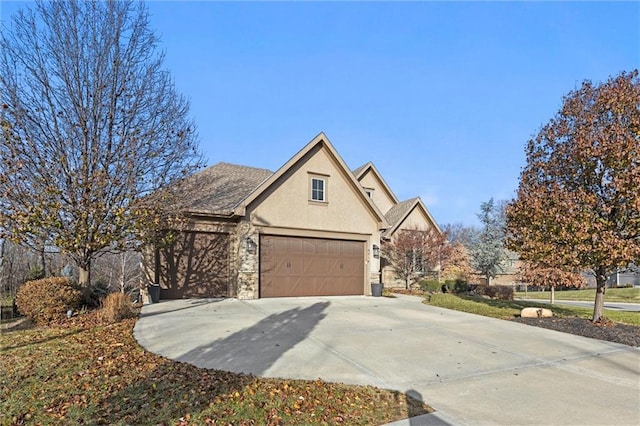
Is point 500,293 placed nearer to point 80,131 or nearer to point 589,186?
point 589,186

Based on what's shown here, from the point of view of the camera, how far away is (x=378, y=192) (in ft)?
82.1

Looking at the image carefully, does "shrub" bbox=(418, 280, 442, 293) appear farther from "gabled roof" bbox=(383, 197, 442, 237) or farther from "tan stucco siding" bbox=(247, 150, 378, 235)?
"tan stucco siding" bbox=(247, 150, 378, 235)

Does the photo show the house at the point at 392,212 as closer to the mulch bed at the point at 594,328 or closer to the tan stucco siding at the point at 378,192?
the tan stucco siding at the point at 378,192

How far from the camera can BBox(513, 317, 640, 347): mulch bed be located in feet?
27.9

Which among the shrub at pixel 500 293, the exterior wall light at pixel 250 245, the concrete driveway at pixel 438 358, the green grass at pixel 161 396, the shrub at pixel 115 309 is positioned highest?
Result: the exterior wall light at pixel 250 245

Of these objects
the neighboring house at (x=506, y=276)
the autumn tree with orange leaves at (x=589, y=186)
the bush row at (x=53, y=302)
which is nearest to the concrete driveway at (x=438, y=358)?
the bush row at (x=53, y=302)

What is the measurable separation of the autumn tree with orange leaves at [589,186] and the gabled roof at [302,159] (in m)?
7.32

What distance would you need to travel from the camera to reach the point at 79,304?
9789 millimetres

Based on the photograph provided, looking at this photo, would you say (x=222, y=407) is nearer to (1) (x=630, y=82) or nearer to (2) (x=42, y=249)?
(2) (x=42, y=249)

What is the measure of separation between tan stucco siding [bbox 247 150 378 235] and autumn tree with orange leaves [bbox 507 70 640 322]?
7.42m

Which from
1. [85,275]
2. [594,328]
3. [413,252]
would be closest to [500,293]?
[413,252]

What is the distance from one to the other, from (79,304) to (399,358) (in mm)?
8619

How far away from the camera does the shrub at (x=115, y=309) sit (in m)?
8.87

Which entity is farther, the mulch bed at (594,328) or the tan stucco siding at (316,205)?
the tan stucco siding at (316,205)
